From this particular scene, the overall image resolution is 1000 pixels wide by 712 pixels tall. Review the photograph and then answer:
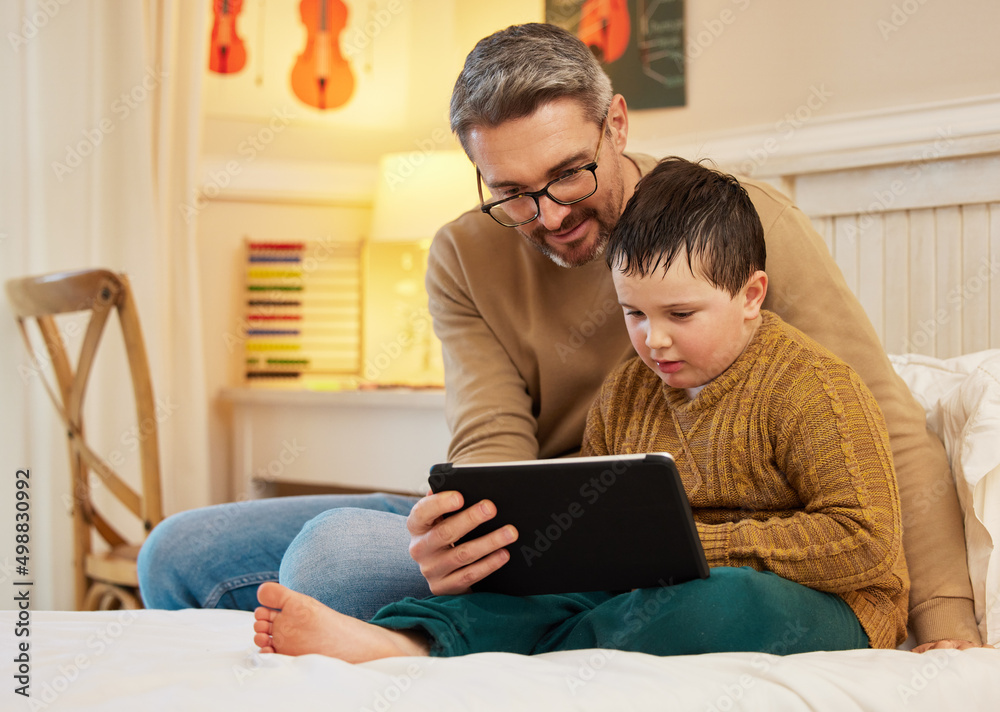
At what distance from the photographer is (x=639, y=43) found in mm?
1896

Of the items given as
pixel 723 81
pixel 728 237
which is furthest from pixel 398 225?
pixel 728 237

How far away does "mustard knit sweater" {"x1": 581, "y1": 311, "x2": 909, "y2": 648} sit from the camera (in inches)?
31.7

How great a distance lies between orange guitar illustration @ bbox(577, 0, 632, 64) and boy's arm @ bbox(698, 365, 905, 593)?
1.26m

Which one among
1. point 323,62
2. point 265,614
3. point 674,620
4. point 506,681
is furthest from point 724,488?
point 323,62

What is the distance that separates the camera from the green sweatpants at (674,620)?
768 mm

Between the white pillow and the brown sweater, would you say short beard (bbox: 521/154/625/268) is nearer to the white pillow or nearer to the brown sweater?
the brown sweater

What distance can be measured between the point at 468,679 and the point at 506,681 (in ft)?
0.09

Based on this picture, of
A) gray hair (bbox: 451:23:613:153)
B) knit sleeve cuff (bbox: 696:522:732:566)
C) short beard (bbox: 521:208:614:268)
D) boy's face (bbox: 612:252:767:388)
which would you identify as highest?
gray hair (bbox: 451:23:613:153)

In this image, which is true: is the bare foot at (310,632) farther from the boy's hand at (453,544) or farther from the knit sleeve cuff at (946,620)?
the knit sleeve cuff at (946,620)

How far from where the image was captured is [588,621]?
85cm

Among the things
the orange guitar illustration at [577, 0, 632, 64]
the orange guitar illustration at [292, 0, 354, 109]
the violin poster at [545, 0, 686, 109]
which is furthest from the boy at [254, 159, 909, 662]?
the orange guitar illustration at [292, 0, 354, 109]

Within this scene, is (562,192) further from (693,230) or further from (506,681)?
(506,681)

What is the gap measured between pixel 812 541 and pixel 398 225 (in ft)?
4.86

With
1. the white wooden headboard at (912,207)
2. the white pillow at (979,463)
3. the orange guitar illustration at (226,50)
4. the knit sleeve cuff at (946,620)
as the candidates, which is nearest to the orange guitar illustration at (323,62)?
the orange guitar illustration at (226,50)
